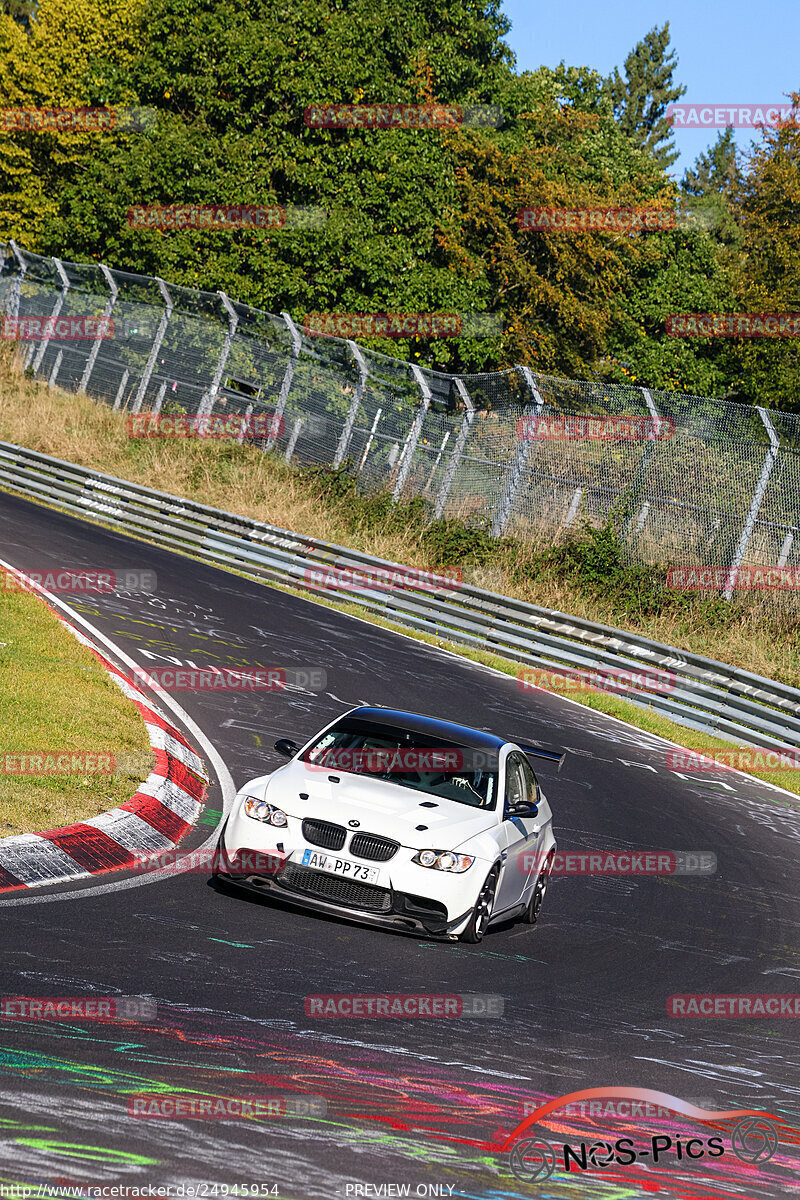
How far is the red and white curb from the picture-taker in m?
8.07

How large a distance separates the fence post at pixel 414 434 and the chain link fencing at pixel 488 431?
0.04 meters

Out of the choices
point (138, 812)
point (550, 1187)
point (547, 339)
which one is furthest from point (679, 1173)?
point (547, 339)

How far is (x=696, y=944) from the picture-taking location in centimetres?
969

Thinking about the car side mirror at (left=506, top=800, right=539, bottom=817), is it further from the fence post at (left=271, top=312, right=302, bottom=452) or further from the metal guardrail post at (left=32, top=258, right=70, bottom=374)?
the metal guardrail post at (left=32, top=258, right=70, bottom=374)

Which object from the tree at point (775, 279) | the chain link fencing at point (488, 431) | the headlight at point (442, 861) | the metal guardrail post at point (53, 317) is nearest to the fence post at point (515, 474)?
the chain link fencing at point (488, 431)

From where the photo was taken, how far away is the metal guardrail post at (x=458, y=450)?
2484cm

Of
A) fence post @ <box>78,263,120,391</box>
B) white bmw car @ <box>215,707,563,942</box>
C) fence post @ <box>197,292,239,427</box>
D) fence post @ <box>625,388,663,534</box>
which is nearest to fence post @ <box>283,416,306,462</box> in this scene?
fence post @ <box>197,292,239,427</box>

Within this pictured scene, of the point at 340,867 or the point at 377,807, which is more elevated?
the point at 377,807

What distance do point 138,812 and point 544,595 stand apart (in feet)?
46.6

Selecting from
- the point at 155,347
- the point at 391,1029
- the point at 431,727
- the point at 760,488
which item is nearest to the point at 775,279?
the point at 155,347

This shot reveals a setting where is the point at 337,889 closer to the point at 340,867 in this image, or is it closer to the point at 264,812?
the point at 340,867

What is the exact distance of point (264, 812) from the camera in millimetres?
8539

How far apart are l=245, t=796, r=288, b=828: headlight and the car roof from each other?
1.44m

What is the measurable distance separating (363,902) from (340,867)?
25 cm
